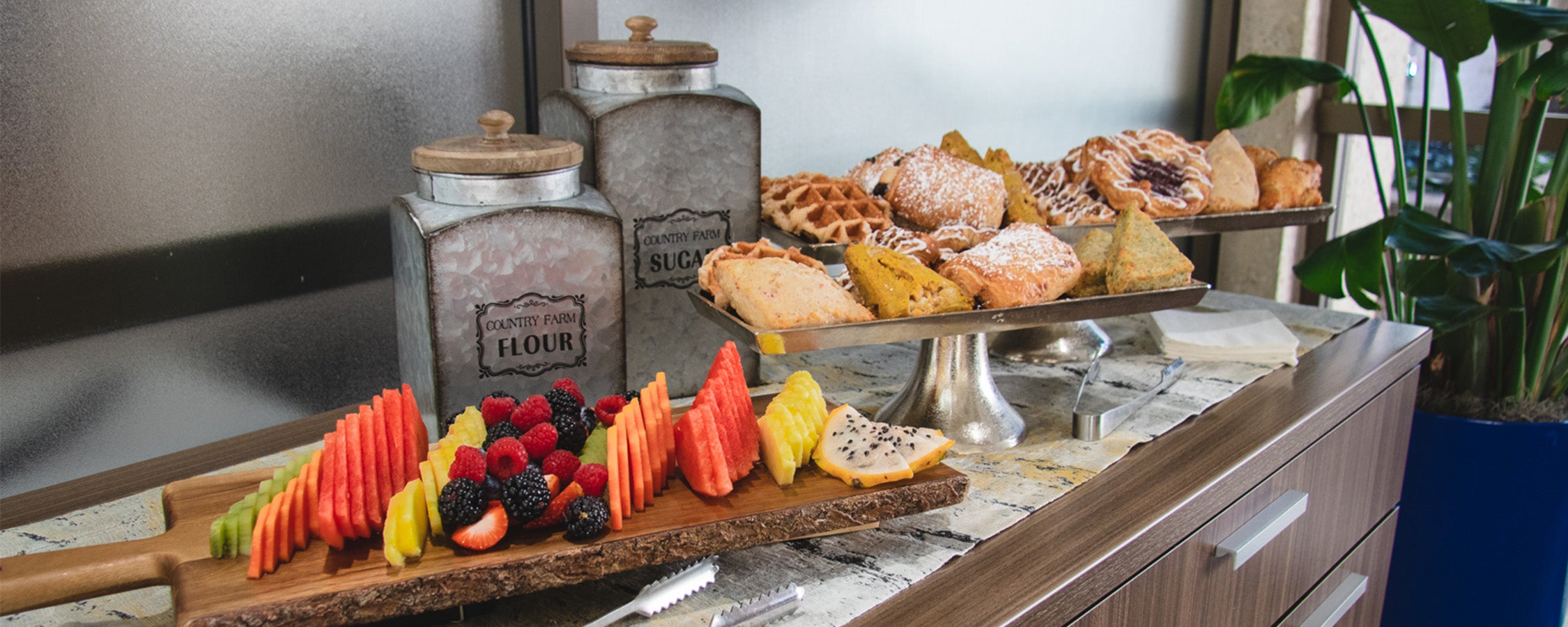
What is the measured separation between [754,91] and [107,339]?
3.06ft

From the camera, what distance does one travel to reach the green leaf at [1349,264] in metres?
1.88

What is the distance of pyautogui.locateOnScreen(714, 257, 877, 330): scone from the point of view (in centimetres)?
109

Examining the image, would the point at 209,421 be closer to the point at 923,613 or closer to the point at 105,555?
the point at 105,555

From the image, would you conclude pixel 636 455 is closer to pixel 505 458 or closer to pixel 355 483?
pixel 505 458

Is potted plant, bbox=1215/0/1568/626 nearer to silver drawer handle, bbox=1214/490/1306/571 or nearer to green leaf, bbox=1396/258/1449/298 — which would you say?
green leaf, bbox=1396/258/1449/298

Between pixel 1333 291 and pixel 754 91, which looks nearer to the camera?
pixel 754 91

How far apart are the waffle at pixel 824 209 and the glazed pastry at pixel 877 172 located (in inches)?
1.0

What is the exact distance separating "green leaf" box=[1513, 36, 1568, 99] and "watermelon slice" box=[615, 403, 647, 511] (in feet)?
4.64

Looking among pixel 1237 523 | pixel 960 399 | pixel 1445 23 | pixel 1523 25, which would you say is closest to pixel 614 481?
pixel 960 399

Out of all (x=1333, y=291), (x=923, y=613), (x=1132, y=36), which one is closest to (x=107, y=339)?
(x=923, y=613)

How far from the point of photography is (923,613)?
884 millimetres

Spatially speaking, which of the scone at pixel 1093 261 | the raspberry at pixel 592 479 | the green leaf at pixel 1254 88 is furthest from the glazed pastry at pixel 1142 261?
the green leaf at pixel 1254 88

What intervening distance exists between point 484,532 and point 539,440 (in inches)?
4.1

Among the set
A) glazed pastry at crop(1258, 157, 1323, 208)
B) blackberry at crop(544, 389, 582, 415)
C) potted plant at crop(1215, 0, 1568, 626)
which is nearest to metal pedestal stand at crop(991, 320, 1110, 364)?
glazed pastry at crop(1258, 157, 1323, 208)
